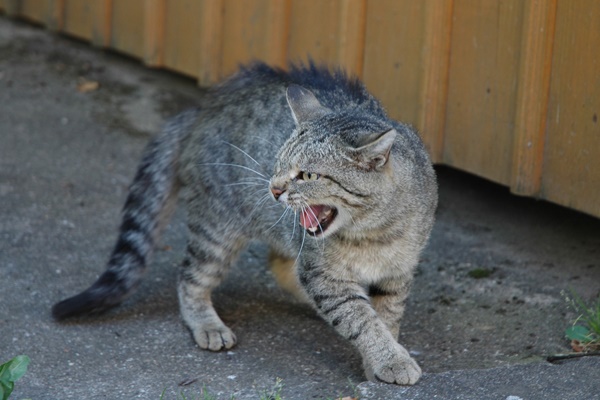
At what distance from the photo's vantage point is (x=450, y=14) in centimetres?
579

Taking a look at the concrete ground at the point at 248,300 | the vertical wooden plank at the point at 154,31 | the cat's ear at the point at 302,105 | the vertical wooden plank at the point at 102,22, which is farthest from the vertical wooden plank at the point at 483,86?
the vertical wooden plank at the point at 102,22

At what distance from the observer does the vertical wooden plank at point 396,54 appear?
596 centimetres

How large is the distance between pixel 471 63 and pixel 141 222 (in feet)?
6.87

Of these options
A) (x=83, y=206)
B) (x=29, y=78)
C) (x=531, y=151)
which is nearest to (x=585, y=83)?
(x=531, y=151)

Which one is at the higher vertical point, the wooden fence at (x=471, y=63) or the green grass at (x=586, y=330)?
the wooden fence at (x=471, y=63)

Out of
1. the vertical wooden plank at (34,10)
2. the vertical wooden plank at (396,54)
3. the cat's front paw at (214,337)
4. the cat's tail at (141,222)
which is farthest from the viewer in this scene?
the vertical wooden plank at (34,10)

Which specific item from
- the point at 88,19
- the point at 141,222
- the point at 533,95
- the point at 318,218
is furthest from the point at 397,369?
the point at 88,19

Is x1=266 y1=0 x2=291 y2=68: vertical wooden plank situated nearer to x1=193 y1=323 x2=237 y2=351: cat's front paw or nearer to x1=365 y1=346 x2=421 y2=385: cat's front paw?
x1=193 y1=323 x2=237 y2=351: cat's front paw

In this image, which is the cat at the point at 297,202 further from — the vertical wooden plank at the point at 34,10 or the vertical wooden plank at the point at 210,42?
the vertical wooden plank at the point at 34,10

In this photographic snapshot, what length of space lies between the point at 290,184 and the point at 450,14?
208 centimetres

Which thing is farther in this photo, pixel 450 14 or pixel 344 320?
pixel 450 14

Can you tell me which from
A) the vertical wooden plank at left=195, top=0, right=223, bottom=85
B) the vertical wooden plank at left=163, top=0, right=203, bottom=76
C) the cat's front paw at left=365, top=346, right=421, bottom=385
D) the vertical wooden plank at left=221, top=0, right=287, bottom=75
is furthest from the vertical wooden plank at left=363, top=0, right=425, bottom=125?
the cat's front paw at left=365, top=346, right=421, bottom=385

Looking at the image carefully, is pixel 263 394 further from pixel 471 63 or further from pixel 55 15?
pixel 55 15

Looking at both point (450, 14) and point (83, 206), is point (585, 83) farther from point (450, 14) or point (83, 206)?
point (83, 206)
